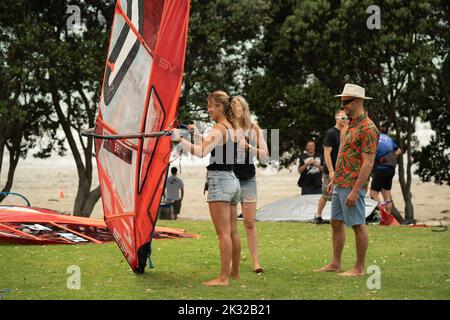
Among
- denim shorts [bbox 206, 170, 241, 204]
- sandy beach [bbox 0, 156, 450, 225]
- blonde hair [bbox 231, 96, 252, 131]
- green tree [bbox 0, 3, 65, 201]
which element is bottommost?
sandy beach [bbox 0, 156, 450, 225]

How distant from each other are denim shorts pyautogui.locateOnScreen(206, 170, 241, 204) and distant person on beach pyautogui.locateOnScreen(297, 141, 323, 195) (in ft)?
26.4

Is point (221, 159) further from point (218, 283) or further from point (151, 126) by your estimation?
point (218, 283)

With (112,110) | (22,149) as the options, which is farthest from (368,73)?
(112,110)

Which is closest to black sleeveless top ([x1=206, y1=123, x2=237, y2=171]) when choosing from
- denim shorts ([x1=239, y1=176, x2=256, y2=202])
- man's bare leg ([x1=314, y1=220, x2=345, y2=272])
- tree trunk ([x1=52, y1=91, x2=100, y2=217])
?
denim shorts ([x1=239, y1=176, x2=256, y2=202])

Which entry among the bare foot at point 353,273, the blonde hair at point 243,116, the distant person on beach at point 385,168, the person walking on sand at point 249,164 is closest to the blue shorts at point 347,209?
the bare foot at point 353,273

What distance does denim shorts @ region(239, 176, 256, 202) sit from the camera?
7.64 meters

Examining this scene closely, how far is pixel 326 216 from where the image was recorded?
1396 centimetres

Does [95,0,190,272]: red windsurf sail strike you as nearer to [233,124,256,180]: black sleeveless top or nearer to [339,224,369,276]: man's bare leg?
[233,124,256,180]: black sleeveless top

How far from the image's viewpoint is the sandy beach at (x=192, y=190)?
29.4 m

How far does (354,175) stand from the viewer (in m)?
7.46

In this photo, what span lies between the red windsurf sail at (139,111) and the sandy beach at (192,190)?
15295 millimetres

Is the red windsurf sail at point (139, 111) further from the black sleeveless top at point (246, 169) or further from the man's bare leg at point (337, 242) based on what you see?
the man's bare leg at point (337, 242)

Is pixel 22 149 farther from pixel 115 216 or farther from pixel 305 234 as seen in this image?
pixel 115 216

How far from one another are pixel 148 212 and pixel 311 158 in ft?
26.3
